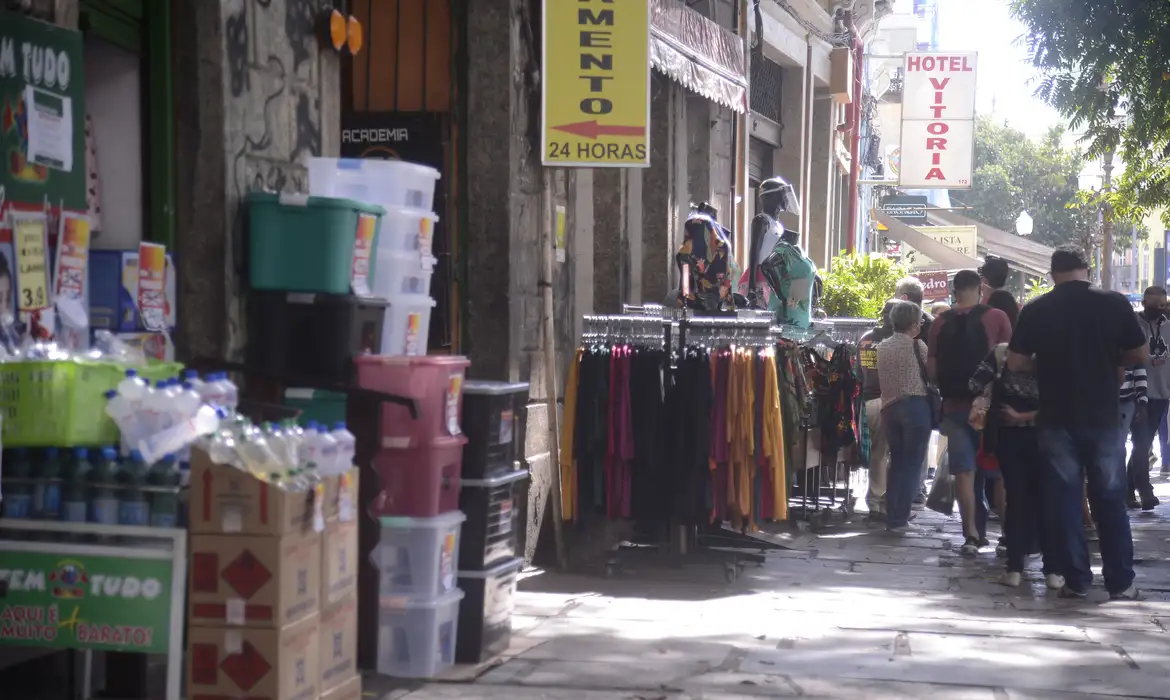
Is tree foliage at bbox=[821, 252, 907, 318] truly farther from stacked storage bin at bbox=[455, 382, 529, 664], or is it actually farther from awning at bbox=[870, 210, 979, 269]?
awning at bbox=[870, 210, 979, 269]

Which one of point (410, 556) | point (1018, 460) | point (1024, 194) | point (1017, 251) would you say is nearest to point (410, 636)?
point (410, 556)

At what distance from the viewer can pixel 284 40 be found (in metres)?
6.96

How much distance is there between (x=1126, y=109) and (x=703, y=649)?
1186cm

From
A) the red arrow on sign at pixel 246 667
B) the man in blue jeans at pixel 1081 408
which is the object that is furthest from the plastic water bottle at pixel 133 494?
the man in blue jeans at pixel 1081 408

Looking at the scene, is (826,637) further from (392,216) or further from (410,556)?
(392,216)

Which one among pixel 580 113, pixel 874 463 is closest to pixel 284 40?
pixel 580 113

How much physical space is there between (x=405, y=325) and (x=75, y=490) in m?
2.30

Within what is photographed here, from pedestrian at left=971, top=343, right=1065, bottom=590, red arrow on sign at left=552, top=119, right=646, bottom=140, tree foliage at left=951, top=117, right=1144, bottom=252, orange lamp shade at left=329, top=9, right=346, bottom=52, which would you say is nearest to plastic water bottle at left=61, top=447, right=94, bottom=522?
orange lamp shade at left=329, top=9, right=346, bottom=52

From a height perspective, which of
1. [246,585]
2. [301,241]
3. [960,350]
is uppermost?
[301,241]

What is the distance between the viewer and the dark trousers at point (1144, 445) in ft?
45.3

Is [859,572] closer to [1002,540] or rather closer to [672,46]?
[1002,540]

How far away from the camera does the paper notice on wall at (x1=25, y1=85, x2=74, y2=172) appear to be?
5.50 meters

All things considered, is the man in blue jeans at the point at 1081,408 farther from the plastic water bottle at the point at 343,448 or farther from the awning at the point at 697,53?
the plastic water bottle at the point at 343,448

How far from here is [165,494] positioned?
4.98 meters
